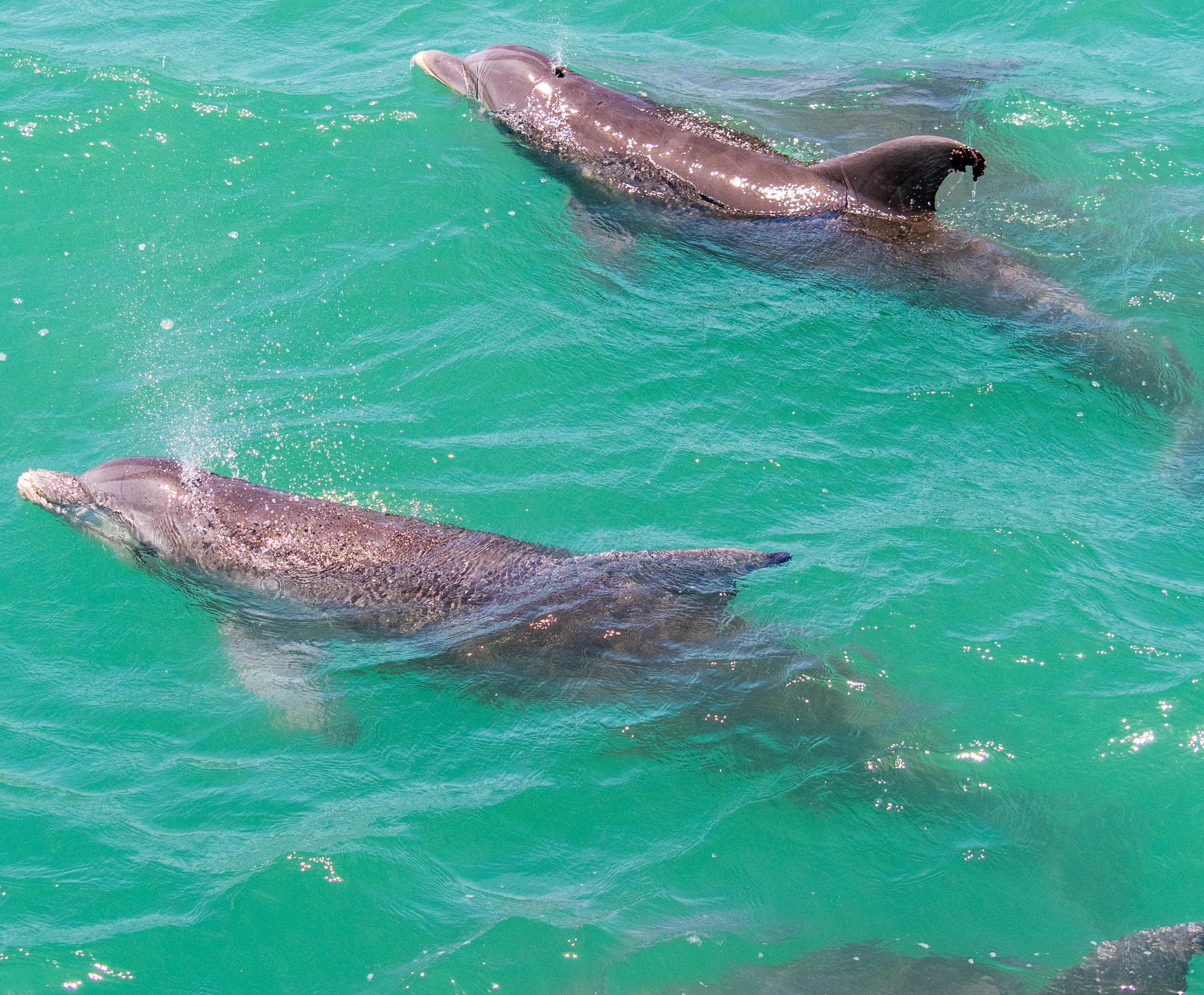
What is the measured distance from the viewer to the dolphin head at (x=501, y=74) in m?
15.5

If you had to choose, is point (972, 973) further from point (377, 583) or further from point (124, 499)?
point (124, 499)

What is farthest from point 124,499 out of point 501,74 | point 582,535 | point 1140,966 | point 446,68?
point 446,68

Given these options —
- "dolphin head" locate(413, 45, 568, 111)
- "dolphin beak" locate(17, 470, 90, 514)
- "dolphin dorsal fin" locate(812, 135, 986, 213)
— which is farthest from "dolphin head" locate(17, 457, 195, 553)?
"dolphin dorsal fin" locate(812, 135, 986, 213)

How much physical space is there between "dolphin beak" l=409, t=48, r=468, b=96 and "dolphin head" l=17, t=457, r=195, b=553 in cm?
886

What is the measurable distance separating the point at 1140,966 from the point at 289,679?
6719 millimetres

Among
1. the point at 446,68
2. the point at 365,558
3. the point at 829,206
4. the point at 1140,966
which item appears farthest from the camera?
the point at 446,68

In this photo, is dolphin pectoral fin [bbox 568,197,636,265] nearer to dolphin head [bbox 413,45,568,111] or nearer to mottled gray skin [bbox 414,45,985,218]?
mottled gray skin [bbox 414,45,985,218]

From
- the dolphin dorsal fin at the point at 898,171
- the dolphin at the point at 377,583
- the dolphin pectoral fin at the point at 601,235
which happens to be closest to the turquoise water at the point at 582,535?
the dolphin pectoral fin at the point at 601,235

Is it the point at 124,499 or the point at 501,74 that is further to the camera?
the point at 501,74

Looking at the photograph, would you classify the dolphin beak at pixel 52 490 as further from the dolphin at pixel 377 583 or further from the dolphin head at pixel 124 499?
the dolphin at pixel 377 583

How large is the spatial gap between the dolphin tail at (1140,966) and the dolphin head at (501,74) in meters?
12.8

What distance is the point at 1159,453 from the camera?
35.0 feet

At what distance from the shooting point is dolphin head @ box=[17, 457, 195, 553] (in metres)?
9.69

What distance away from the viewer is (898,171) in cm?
1270
